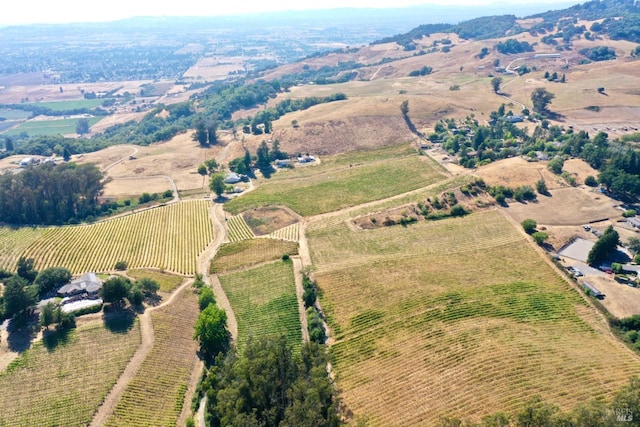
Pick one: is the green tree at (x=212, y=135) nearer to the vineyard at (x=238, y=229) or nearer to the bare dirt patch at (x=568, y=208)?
the vineyard at (x=238, y=229)

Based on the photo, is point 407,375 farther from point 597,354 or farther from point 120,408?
point 120,408

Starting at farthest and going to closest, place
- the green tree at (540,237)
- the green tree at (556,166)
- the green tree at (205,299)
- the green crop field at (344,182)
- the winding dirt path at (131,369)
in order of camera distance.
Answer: the green tree at (556,166), the green crop field at (344,182), the green tree at (540,237), the green tree at (205,299), the winding dirt path at (131,369)

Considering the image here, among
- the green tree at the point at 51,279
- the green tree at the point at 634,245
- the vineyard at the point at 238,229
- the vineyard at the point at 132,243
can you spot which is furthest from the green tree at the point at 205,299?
the green tree at the point at 634,245

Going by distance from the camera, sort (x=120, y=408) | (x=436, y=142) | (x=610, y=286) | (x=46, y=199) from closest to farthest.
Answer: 1. (x=120, y=408)
2. (x=610, y=286)
3. (x=46, y=199)
4. (x=436, y=142)

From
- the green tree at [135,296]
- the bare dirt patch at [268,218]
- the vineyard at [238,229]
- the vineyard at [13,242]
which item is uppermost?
the green tree at [135,296]

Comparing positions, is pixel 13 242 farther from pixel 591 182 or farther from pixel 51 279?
pixel 591 182

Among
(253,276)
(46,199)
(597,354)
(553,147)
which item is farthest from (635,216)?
(46,199)
